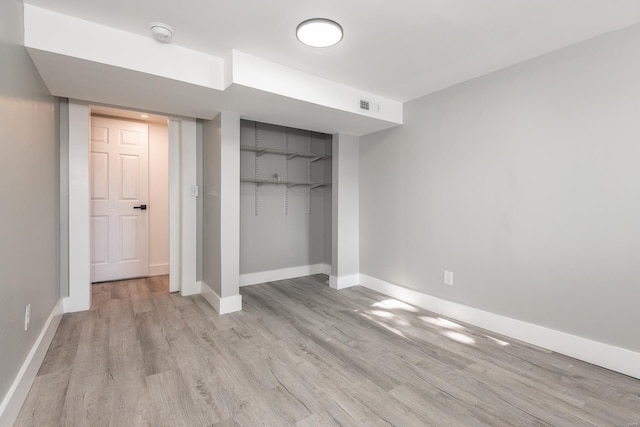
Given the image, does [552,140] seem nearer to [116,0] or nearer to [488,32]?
[488,32]

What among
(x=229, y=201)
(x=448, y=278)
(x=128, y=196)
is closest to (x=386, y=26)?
(x=229, y=201)

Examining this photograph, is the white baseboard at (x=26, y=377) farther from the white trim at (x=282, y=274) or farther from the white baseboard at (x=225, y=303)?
the white trim at (x=282, y=274)

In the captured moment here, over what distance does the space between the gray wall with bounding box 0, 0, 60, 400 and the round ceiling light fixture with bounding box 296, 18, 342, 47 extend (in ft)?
4.75

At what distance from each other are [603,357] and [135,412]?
281 cm

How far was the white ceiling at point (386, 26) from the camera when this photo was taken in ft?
5.58

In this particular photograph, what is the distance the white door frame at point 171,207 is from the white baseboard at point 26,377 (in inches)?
20.7

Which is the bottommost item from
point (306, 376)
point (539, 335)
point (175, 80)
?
point (306, 376)

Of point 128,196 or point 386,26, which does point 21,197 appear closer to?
point 386,26

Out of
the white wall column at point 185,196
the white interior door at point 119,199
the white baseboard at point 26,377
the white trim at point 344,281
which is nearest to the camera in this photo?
the white baseboard at point 26,377

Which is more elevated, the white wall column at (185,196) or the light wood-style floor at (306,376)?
the white wall column at (185,196)

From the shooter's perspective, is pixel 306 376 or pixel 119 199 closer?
pixel 306 376

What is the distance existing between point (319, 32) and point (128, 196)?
11.2 ft

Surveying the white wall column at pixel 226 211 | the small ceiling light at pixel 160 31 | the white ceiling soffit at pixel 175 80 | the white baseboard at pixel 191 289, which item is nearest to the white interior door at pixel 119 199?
the white baseboard at pixel 191 289

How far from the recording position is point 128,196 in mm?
4008
